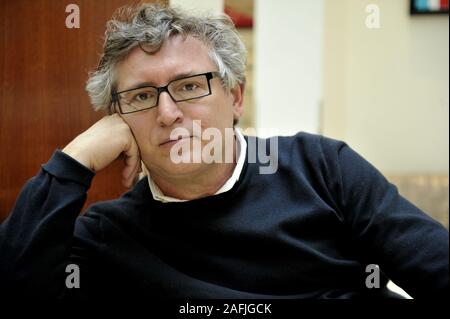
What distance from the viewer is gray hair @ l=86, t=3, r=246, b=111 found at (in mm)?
1021

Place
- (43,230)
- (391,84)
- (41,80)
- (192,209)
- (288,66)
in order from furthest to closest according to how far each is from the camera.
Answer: (288,66) < (391,84) < (41,80) < (192,209) < (43,230)

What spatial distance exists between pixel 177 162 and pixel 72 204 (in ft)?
0.73

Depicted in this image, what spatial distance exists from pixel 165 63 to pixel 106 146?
0.69 feet

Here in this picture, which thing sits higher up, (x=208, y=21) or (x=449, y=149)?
(x=208, y=21)

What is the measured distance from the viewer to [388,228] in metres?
0.97

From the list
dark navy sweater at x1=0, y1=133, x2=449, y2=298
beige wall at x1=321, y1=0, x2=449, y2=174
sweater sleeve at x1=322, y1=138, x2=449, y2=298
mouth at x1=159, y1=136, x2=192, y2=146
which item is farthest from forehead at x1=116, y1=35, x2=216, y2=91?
beige wall at x1=321, y1=0, x2=449, y2=174

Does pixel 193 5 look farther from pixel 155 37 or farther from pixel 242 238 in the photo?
pixel 242 238

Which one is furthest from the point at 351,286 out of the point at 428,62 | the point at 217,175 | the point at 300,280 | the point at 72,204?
the point at 428,62

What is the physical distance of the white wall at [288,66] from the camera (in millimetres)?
2498

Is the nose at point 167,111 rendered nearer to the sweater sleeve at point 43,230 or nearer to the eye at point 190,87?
the eye at point 190,87

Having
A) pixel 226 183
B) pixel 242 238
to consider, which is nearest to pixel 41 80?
pixel 226 183

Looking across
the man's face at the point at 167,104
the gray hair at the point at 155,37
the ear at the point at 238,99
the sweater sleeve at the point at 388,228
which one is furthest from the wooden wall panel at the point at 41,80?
the sweater sleeve at the point at 388,228
